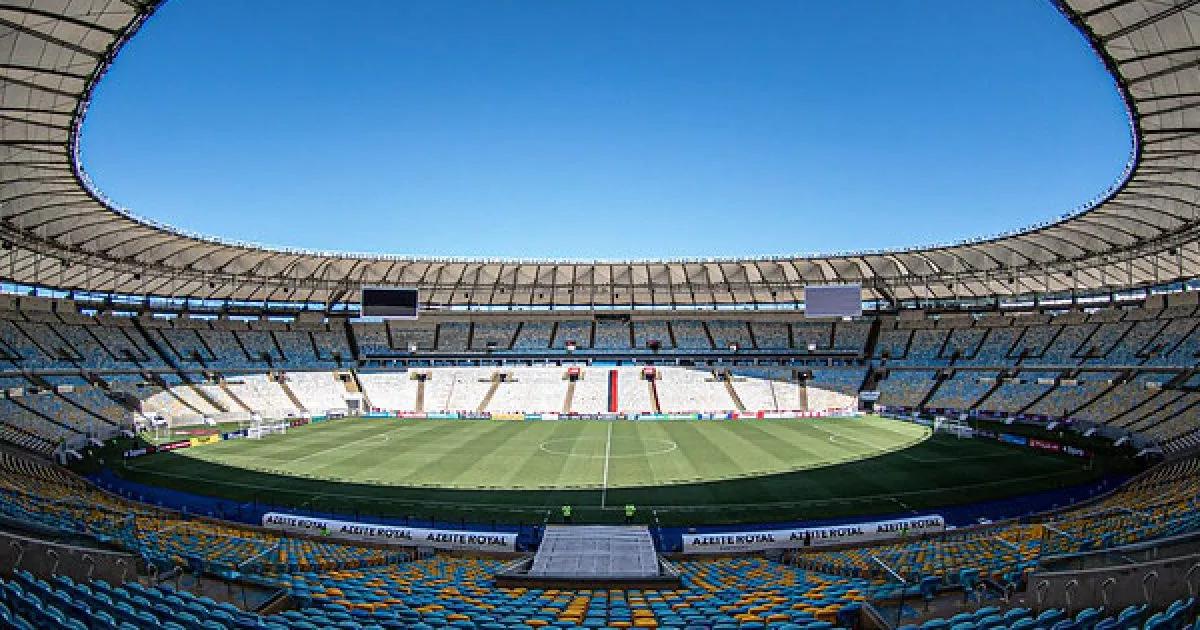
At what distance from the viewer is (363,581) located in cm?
1224

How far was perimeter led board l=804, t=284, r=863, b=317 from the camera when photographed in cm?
5069

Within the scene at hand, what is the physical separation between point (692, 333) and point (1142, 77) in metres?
49.1

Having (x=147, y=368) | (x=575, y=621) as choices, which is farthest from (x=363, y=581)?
(x=147, y=368)

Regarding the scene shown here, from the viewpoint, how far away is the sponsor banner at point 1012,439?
1518 inches

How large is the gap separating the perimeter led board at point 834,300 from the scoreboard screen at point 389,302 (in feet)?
108

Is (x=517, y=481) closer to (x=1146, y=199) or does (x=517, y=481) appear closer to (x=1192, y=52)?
(x=1192, y=52)

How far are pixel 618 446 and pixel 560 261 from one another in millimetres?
19283

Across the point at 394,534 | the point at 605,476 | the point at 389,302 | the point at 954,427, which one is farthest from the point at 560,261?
the point at 394,534

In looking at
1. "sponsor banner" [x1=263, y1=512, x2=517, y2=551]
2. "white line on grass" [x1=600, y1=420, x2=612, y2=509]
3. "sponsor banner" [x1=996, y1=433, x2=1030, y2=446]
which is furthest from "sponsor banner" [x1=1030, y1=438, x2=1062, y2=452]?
"sponsor banner" [x1=263, y1=512, x2=517, y2=551]

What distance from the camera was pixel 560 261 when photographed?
5284 centimetres

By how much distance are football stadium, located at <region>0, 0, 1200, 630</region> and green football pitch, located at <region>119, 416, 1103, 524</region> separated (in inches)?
11.0

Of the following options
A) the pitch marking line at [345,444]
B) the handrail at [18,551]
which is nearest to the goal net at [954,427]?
the pitch marking line at [345,444]

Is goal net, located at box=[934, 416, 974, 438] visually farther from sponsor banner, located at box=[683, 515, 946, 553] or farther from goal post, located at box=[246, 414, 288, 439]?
goal post, located at box=[246, 414, 288, 439]

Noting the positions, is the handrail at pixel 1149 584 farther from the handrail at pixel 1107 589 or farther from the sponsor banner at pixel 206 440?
the sponsor banner at pixel 206 440
